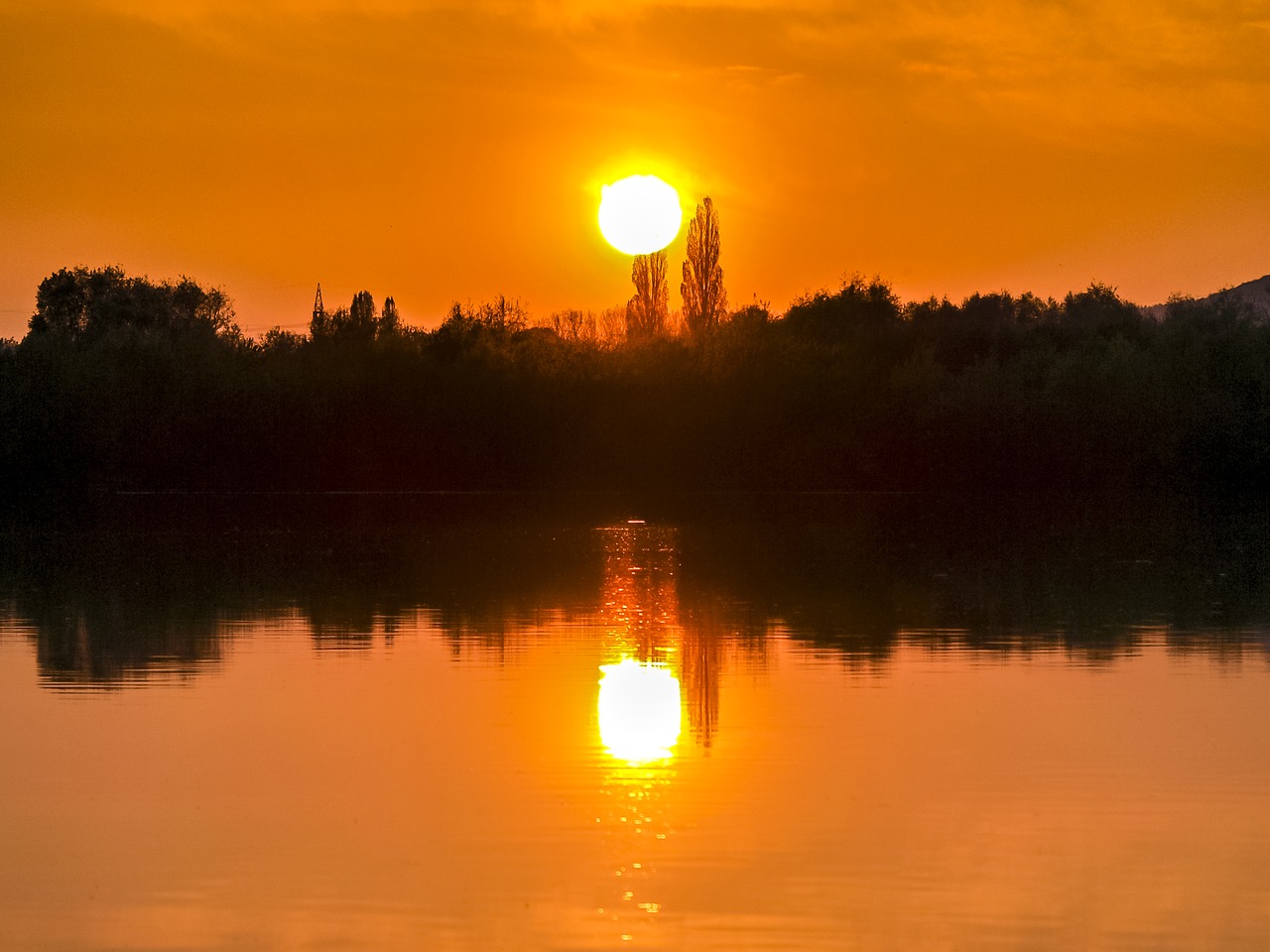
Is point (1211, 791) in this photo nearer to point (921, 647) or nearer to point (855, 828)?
point (855, 828)

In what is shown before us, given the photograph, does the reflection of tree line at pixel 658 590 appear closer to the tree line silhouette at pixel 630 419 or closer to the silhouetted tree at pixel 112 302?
the tree line silhouette at pixel 630 419

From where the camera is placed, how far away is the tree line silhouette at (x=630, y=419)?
63.0 m

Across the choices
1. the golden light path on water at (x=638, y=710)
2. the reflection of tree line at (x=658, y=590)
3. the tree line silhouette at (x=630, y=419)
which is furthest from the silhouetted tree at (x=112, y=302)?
the golden light path on water at (x=638, y=710)

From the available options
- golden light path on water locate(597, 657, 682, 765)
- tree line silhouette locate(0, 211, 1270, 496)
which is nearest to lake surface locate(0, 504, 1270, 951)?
golden light path on water locate(597, 657, 682, 765)

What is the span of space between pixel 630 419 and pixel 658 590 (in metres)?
40.7

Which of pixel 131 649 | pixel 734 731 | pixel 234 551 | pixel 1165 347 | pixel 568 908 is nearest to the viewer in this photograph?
pixel 568 908

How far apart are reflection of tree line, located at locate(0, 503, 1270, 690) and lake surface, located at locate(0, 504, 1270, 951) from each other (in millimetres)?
121

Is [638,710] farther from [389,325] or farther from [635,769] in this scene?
[389,325]

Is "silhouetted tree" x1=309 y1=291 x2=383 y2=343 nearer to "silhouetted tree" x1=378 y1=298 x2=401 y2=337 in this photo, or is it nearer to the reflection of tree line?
"silhouetted tree" x1=378 y1=298 x2=401 y2=337

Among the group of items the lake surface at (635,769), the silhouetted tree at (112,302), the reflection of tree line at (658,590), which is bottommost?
the lake surface at (635,769)

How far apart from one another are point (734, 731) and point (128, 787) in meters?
4.06

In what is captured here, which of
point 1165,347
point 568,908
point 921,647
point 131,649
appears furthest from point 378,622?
point 1165,347

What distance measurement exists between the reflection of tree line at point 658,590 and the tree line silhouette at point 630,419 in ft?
84.2

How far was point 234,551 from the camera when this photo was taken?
31.1 m
